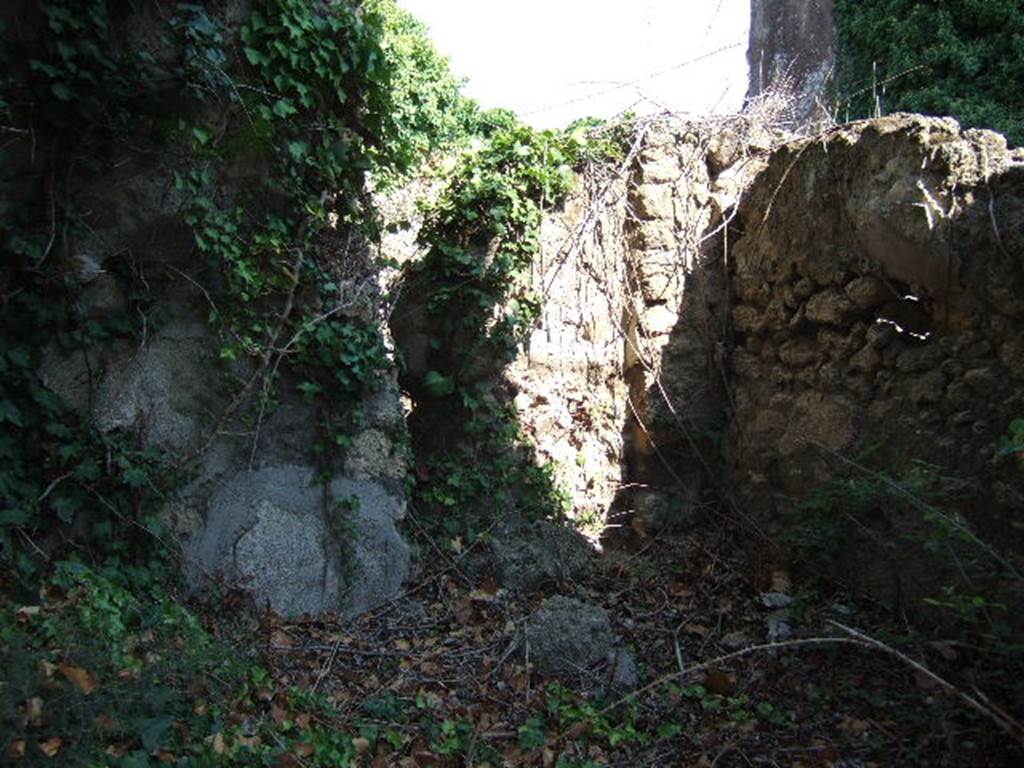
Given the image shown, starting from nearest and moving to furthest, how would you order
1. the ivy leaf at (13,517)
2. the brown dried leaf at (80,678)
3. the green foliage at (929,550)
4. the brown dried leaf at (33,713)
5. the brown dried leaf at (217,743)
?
the brown dried leaf at (33,713) → the brown dried leaf at (80,678) → the brown dried leaf at (217,743) → the green foliage at (929,550) → the ivy leaf at (13,517)

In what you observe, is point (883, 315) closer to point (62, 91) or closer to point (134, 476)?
point (134, 476)

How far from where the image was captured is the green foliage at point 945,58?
7.59 metres

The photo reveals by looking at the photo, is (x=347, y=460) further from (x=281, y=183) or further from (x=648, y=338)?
(x=648, y=338)

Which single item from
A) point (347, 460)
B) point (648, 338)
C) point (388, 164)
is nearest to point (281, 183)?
point (388, 164)

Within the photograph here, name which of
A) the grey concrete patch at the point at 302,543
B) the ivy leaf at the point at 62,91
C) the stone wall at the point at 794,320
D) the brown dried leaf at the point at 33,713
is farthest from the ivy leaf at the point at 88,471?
the stone wall at the point at 794,320

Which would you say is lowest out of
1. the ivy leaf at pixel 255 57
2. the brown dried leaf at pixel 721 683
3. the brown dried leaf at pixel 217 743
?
the brown dried leaf at pixel 721 683

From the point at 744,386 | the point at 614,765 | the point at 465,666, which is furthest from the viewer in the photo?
the point at 744,386

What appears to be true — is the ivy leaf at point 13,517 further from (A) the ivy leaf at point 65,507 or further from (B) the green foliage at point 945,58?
(B) the green foliage at point 945,58

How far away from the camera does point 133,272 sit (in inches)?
157

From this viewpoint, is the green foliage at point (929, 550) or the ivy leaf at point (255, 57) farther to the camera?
the ivy leaf at point (255, 57)

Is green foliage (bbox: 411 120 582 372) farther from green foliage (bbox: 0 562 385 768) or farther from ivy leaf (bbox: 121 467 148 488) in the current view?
green foliage (bbox: 0 562 385 768)

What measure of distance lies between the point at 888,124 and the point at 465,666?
354cm

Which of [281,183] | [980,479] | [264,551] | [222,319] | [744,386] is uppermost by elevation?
[281,183]

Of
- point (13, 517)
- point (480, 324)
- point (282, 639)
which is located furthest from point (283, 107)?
point (282, 639)
